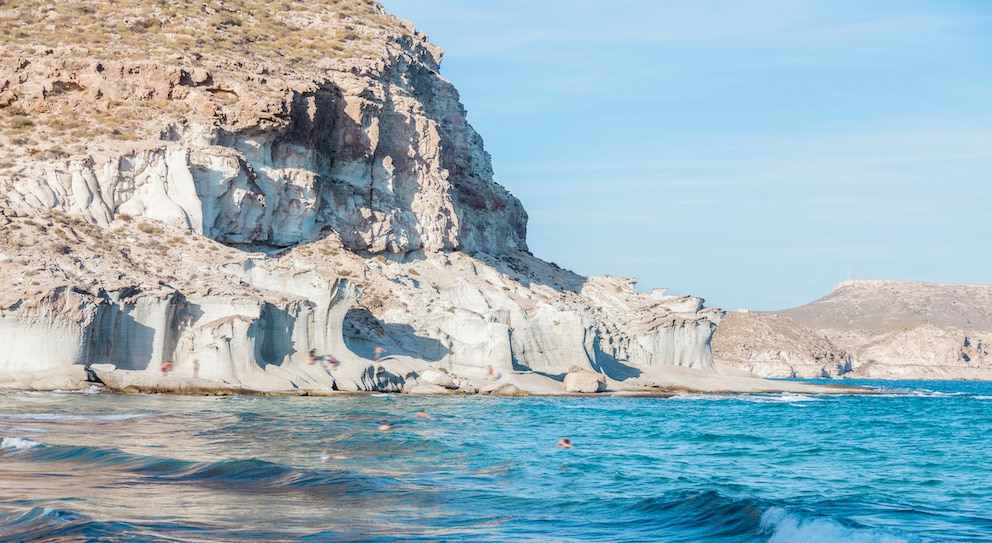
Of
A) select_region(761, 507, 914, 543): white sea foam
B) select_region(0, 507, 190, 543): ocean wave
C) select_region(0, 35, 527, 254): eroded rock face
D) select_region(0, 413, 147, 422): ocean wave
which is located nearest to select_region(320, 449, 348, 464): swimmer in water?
select_region(0, 413, 147, 422): ocean wave

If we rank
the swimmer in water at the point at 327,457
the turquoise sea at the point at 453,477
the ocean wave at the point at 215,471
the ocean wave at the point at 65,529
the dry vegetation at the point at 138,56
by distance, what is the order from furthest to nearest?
the dry vegetation at the point at 138,56
the swimmer in water at the point at 327,457
the ocean wave at the point at 215,471
the turquoise sea at the point at 453,477
the ocean wave at the point at 65,529

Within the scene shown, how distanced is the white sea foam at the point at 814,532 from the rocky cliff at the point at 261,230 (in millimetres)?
28982

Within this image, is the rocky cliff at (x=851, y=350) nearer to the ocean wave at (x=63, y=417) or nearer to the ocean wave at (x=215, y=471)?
the ocean wave at (x=63, y=417)

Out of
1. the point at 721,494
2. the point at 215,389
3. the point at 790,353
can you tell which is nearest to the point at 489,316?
the point at 215,389

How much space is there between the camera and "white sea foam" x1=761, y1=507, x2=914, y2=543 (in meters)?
15.3

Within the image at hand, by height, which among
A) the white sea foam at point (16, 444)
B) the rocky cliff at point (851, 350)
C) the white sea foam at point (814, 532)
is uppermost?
the rocky cliff at point (851, 350)

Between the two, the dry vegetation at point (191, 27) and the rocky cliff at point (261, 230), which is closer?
the rocky cliff at point (261, 230)

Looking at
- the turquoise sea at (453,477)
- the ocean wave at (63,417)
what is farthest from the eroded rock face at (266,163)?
the ocean wave at (63,417)

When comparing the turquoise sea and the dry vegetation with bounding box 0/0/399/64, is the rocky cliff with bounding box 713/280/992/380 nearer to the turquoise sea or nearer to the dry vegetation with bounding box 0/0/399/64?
the dry vegetation with bounding box 0/0/399/64

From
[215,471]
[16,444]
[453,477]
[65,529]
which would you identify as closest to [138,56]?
[16,444]

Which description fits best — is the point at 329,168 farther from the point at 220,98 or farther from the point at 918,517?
the point at 918,517

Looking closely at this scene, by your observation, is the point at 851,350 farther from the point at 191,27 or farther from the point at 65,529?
the point at 65,529

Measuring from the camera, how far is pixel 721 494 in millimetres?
19609

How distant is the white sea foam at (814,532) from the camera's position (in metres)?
15.3
